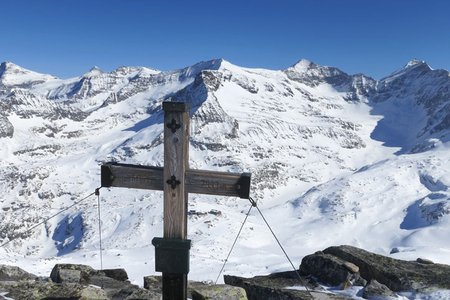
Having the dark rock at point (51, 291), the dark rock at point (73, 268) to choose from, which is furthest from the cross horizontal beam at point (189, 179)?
the dark rock at point (73, 268)

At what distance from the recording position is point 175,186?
23.9 ft

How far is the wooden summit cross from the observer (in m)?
7.17

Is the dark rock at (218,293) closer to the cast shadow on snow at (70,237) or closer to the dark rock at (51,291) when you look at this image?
the dark rock at (51,291)

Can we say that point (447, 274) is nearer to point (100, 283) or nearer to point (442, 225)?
point (100, 283)

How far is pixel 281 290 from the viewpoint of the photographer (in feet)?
43.3

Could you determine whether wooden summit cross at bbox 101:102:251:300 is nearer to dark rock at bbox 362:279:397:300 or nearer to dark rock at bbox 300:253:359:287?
dark rock at bbox 362:279:397:300

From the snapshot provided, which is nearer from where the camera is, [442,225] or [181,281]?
[181,281]

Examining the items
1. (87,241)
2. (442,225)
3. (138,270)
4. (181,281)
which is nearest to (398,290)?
(181,281)

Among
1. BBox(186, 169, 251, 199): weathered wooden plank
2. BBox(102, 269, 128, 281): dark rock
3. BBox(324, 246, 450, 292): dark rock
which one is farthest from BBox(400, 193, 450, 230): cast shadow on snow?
BBox(186, 169, 251, 199): weathered wooden plank

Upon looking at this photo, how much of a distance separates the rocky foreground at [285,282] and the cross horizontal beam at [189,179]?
472cm

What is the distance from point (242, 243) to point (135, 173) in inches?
5269

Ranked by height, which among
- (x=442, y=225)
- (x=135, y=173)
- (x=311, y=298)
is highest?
(x=442, y=225)

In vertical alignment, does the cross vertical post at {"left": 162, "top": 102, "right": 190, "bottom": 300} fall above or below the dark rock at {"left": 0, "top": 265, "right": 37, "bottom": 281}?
above

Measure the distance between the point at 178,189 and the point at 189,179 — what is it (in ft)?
0.76
